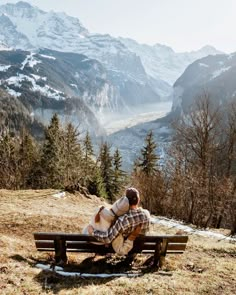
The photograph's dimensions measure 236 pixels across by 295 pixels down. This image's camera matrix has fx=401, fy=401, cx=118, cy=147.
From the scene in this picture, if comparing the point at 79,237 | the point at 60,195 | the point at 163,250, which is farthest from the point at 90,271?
the point at 60,195

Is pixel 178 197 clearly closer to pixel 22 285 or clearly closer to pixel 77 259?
pixel 77 259

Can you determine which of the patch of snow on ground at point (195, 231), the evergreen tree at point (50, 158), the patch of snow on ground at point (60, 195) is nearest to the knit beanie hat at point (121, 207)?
the patch of snow on ground at point (195, 231)

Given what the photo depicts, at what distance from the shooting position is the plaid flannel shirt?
8.53m

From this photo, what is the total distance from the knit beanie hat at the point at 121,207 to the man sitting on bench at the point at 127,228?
0.08 meters

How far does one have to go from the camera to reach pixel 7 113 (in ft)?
532

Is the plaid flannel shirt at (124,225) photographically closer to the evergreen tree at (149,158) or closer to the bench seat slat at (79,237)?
the bench seat slat at (79,237)

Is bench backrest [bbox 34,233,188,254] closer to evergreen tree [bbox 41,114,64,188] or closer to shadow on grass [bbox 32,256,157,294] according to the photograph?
shadow on grass [bbox 32,256,157,294]

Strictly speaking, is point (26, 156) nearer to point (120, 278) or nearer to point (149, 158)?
point (149, 158)

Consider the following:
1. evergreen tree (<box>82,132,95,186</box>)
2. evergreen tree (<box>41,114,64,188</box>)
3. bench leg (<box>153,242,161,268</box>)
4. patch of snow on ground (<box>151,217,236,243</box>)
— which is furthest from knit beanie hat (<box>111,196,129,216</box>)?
evergreen tree (<box>41,114,64,188</box>)

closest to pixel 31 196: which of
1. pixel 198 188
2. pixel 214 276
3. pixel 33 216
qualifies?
pixel 33 216

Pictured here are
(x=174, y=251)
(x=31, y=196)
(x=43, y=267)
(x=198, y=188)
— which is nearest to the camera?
(x=43, y=267)

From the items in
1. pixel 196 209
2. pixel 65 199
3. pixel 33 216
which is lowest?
pixel 196 209

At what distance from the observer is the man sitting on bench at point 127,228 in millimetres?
8516

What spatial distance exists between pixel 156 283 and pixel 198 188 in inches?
689
